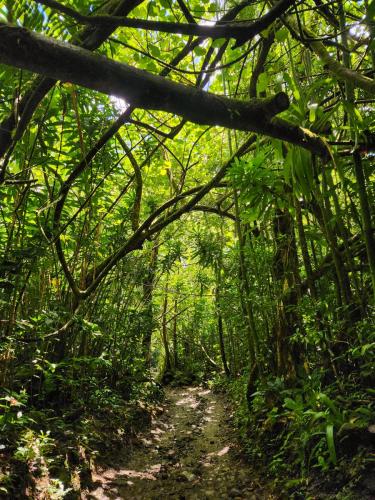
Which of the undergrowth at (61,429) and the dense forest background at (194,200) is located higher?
the dense forest background at (194,200)

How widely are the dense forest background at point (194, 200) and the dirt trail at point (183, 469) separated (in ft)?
0.89

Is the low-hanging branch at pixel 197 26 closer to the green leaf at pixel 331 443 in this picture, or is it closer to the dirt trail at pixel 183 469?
the green leaf at pixel 331 443

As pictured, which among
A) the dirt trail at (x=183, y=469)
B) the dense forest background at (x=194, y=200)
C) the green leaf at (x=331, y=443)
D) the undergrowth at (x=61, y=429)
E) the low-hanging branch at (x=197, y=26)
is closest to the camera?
the low-hanging branch at (x=197, y=26)

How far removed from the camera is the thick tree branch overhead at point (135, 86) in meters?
1.05

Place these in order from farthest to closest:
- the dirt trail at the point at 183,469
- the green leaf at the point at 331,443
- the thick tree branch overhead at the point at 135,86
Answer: the dirt trail at the point at 183,469 → the green leaf at the point at 331,443 → the thick tree branch overhead at the point at 135,86

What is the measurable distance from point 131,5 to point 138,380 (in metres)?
6.41

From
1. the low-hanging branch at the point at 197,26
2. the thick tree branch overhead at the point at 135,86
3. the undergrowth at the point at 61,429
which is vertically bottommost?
the undergrowth at the point at 61,429

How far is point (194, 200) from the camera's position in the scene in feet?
13.9

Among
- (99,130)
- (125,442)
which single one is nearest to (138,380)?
(125,442)

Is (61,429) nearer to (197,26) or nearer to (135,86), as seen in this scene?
(135,86)


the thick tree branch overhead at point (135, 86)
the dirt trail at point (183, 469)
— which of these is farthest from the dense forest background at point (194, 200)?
the dirt trail at point (183, 469)

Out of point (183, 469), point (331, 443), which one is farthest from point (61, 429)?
point (331, 443)

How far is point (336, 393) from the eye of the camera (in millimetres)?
2924

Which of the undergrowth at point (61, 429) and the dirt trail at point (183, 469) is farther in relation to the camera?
the dirt trail at point (183, 469)
